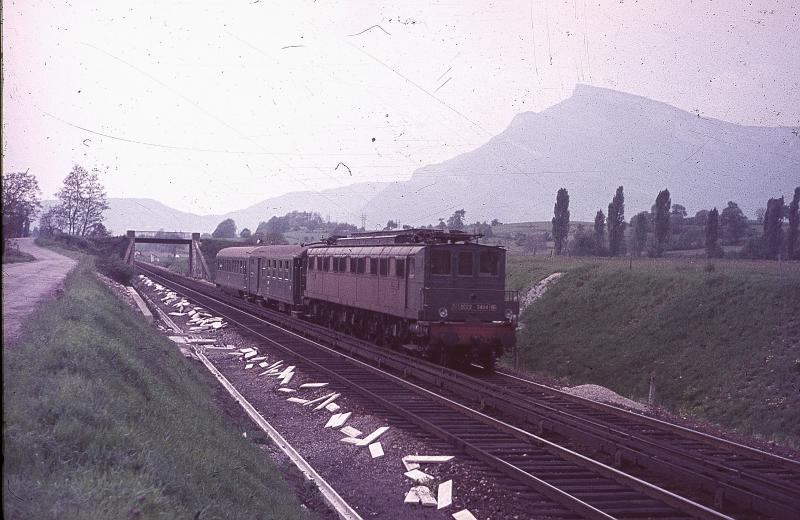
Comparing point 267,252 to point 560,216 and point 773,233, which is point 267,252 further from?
point 773,233

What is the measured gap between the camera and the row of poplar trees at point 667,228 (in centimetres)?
3655

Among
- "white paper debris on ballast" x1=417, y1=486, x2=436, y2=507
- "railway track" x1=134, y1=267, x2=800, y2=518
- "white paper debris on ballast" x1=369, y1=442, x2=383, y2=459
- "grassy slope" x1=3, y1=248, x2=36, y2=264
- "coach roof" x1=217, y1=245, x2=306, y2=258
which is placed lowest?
"white paper debris on ballast" x1=369, y1=442, x2=383, y2=459

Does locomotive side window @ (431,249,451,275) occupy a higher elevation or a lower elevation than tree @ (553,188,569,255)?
lower

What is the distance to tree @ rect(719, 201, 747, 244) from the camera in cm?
6544

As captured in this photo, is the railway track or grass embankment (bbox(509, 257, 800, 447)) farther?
grass embankment (bbox(509, 257, 800, 447))

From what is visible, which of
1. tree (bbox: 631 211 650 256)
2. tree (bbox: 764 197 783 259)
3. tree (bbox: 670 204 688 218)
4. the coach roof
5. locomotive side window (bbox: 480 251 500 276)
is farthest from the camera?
tree (bbox: 670 204 688 218)

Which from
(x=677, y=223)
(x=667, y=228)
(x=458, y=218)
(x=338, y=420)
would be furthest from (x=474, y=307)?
(x=677, y=223)

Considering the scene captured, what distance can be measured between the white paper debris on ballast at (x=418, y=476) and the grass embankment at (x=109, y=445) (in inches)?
69.0

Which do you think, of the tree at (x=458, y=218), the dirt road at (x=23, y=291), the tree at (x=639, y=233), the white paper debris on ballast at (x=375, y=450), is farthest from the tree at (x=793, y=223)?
the dirt road at (x=23, y=291)

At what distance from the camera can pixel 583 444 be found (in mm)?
10734

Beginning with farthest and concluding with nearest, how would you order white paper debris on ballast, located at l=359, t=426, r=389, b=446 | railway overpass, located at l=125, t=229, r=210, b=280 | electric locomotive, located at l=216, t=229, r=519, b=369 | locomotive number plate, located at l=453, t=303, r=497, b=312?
railway overpass, located at l=125, t=229, r=210, b=280 < locomotive number plate, located at l=453, t=303, r=497, b=312 < electric locomotive, located at l=216, t=229, r=519, b=369 < white paper debris on ballast, located at l=359, t=426, r=389, b=446

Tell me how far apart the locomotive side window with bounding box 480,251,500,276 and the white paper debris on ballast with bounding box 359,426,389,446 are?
776 centimetres

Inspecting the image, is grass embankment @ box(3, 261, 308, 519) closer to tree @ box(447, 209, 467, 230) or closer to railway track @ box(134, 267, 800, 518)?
railway track @ box(134, 267, 800, 518)

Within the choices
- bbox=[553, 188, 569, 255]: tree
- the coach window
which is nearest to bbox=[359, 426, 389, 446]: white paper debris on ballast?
the coach window
